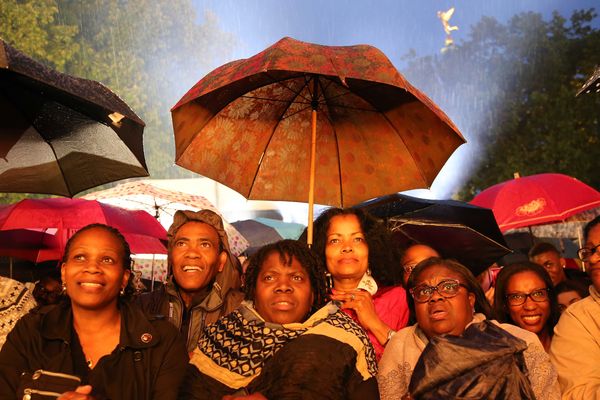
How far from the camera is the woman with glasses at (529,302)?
16.1 feet

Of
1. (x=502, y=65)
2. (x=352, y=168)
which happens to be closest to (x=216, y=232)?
(x=352, y=168)

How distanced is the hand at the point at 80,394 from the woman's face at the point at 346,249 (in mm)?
1963

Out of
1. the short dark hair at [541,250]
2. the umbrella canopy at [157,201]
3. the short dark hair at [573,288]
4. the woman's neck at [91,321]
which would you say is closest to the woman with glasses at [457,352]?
the woman's neck at [91,321]

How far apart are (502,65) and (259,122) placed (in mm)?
25966

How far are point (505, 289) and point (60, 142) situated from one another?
3469mm

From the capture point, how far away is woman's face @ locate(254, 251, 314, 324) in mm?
4062

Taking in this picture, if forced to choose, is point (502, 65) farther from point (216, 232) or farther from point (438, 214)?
point (216, 232)

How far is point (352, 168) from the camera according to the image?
5.66 m

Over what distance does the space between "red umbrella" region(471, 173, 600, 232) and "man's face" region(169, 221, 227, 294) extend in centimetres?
425

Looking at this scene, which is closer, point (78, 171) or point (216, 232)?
point (216, 232)

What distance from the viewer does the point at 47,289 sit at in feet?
22.9

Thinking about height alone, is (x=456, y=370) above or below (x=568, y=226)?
below

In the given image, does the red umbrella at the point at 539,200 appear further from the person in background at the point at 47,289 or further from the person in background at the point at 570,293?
the person in background at the point at 47,289

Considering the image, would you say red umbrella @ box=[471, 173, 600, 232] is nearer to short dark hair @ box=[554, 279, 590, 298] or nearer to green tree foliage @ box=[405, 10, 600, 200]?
short dark hair @ box=[554, 279, 590, 298]
